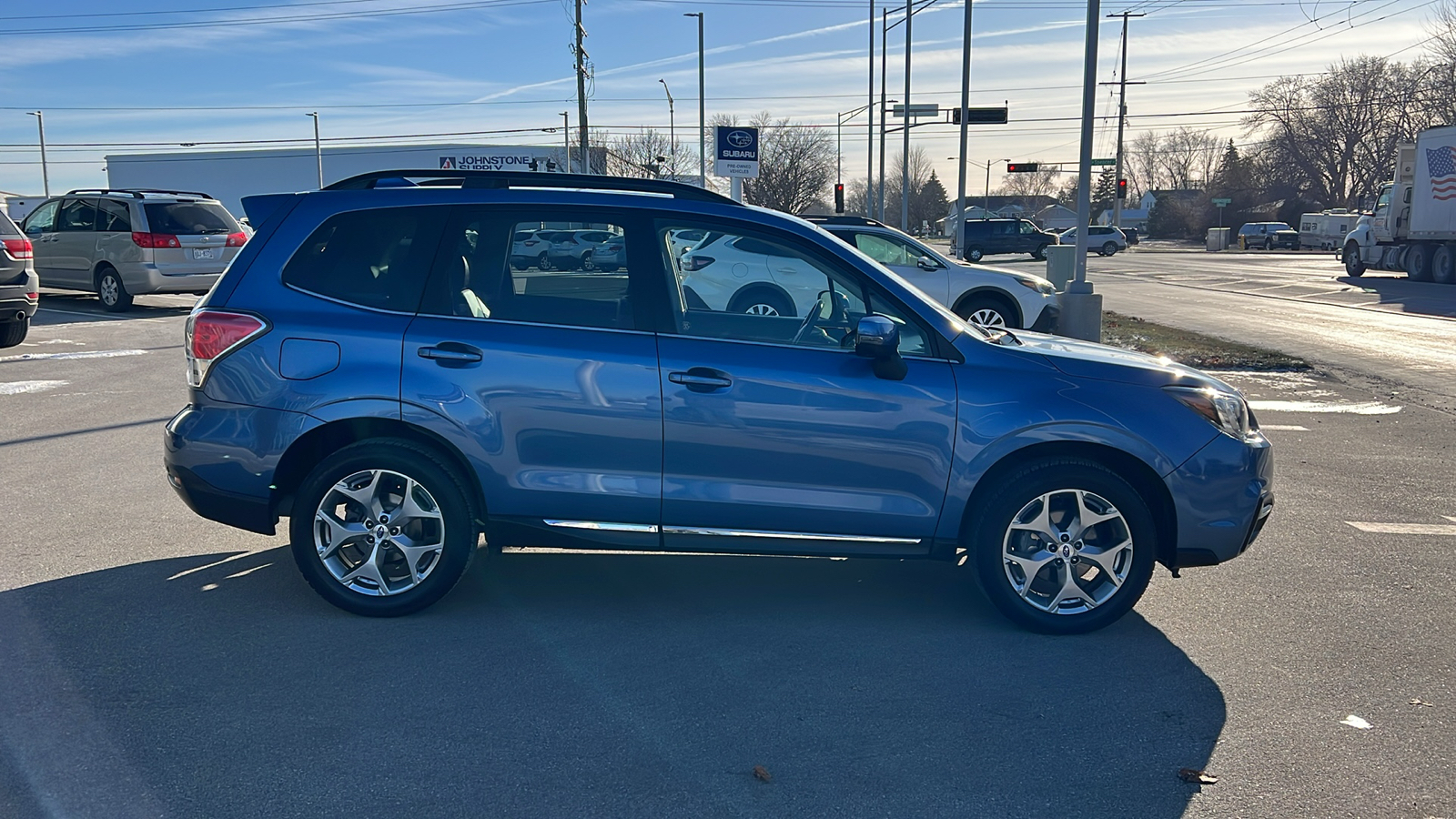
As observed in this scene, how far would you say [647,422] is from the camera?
4.62 meters

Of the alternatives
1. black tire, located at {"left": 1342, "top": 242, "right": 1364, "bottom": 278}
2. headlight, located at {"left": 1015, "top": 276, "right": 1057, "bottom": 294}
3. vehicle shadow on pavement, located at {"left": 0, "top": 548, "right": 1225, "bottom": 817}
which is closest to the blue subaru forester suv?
vehicle shadow on pavement, located at {"left": 0, "top": 548, "right": 1225, "bottom": 817}

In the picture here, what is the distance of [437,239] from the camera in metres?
4.87

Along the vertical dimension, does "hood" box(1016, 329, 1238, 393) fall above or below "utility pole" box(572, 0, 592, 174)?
below

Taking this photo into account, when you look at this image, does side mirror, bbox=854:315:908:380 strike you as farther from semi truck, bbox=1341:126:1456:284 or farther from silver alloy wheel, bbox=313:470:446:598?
semi truck, bbox=1341:126:1456:284

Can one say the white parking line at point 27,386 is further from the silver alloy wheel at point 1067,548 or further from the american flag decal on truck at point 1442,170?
the american flag decal on truck at point 1442,170

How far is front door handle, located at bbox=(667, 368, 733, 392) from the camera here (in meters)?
4.60

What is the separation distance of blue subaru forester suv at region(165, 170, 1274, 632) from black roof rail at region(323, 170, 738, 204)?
0.58ft

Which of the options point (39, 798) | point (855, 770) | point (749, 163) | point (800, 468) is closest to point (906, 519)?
point (800, 468)

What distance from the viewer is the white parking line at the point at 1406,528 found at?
635 cm

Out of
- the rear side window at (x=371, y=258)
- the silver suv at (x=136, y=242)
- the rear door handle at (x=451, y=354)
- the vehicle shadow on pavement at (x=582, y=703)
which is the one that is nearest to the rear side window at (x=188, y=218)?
the silver suv at (x=136, y=242)

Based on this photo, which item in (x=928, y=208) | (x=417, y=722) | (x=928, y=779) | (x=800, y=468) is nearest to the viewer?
(x=928, y=779)

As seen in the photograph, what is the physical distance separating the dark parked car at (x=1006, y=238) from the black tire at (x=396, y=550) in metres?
51.4

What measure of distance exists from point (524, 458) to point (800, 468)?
3.82 feet

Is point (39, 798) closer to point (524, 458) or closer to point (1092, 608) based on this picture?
point (524, 458)
